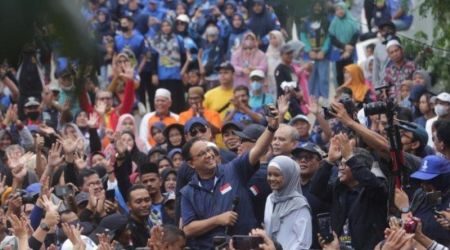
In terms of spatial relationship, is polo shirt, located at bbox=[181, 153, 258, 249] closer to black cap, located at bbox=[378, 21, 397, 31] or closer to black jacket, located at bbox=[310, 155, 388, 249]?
black jacket, located at bbox=[310, 155, 388, 249]

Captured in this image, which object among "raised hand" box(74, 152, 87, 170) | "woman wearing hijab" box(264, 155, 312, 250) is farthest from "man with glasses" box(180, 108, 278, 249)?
"raised hand" box(74, 152, 87, 170)

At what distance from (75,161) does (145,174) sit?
110 cm

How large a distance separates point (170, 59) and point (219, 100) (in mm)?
3903

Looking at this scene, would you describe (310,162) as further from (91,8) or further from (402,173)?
(91,8)

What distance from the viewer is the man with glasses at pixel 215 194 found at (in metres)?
8.84

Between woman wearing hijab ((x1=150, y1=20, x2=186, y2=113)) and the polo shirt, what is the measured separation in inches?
463

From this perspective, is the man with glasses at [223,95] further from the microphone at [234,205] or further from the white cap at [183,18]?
the microphone at [234,205]

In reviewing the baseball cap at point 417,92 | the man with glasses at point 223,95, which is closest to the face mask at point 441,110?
the baseball cap at point 417,92

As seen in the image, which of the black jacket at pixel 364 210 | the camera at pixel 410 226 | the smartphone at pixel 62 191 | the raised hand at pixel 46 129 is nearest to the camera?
the camera at pixel 410 226

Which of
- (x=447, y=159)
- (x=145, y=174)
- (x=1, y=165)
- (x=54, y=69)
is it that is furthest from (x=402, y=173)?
(x=1, y=165)

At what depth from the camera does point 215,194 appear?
356 inches

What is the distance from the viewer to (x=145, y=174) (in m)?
12.3

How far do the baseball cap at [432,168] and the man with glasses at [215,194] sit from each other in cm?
124

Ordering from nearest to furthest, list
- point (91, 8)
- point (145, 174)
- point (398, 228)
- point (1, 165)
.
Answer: point (91, 8)
point (398, 228)
point (145, 174)
point (1, 165)
